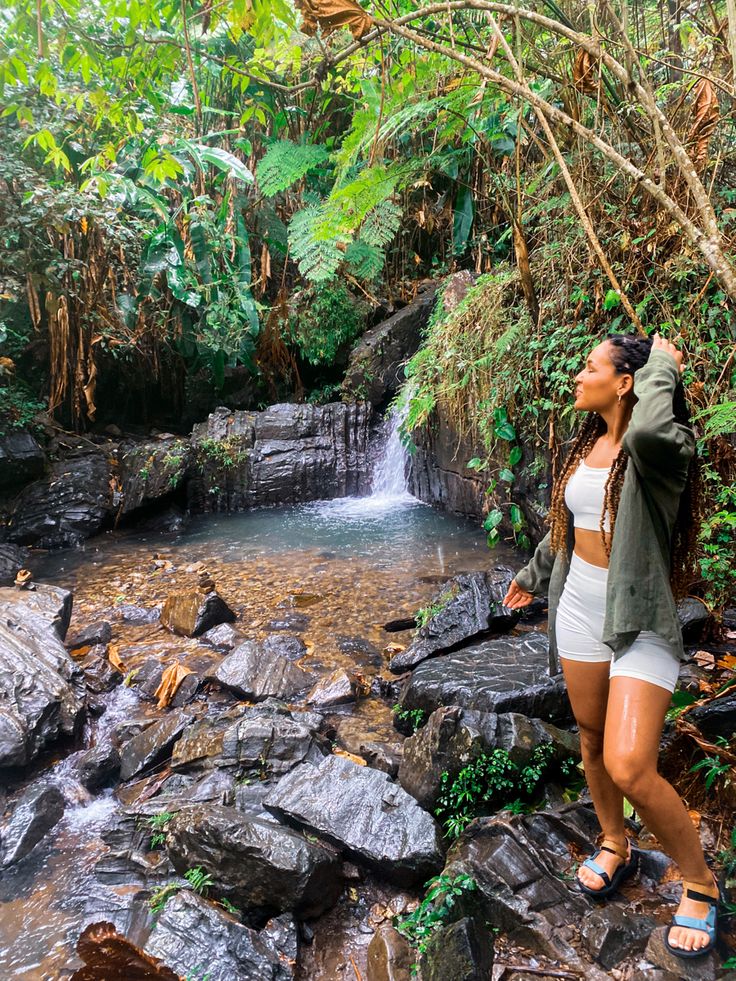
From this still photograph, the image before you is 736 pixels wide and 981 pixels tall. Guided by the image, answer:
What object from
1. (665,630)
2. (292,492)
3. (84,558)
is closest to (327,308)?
(292,492)

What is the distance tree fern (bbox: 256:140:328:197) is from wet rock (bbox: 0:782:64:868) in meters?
8.32

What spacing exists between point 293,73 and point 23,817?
10.5 m

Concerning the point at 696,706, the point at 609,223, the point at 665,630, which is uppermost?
the point at 609,223

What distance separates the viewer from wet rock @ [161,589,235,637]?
5086mm

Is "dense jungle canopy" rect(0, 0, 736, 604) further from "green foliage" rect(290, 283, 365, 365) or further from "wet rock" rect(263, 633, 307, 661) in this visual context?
"wet rock" rect(263, 633, 307, 661)

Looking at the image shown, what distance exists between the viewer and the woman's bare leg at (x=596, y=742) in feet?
6.53

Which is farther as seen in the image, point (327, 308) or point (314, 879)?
point (327, 308)

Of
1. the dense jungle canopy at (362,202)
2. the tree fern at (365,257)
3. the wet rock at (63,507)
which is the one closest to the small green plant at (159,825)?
the dense jungle canopy at (362,202)

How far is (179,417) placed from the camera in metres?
11.5

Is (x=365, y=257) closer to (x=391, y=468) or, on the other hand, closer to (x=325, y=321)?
(x=325, y=321)

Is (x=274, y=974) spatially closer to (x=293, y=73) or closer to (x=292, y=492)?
(x=292, y=492)

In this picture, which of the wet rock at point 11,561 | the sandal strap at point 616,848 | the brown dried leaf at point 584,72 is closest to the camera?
the sandal strap at point 616,848

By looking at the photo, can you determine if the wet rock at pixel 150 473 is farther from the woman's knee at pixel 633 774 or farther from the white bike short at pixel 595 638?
the woman's knee at pixel 633 774

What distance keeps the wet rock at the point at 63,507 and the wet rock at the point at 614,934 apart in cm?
758
